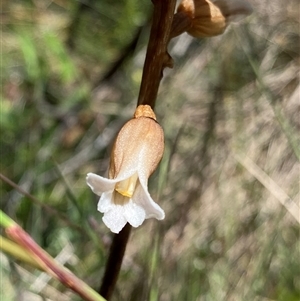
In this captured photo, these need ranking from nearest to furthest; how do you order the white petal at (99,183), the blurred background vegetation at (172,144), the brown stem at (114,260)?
the white petal at (99,183)
the brown stem at (114,260)
the blurred background vegetation at (172,144)

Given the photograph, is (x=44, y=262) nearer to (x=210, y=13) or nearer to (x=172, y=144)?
(x=210, y=13)

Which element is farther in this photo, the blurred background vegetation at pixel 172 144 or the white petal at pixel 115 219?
the blurred background vegetation at pixel 172 144

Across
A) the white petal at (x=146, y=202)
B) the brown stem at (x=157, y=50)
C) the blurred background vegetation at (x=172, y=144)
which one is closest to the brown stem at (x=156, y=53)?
the brown stem at (x=157, y=50)

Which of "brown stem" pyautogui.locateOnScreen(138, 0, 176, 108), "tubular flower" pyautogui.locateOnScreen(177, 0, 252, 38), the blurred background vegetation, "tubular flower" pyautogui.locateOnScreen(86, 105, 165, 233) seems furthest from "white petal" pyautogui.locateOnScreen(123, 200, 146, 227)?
the blurred background vegetation

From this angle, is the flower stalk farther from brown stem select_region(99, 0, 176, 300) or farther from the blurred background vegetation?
the blurred background vegetation

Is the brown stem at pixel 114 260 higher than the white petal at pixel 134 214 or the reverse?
the reverse

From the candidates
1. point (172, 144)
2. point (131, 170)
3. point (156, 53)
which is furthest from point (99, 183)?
point (172, 144)

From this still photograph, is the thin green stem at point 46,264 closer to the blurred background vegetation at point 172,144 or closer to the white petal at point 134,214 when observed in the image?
the white petal at point 134,214
